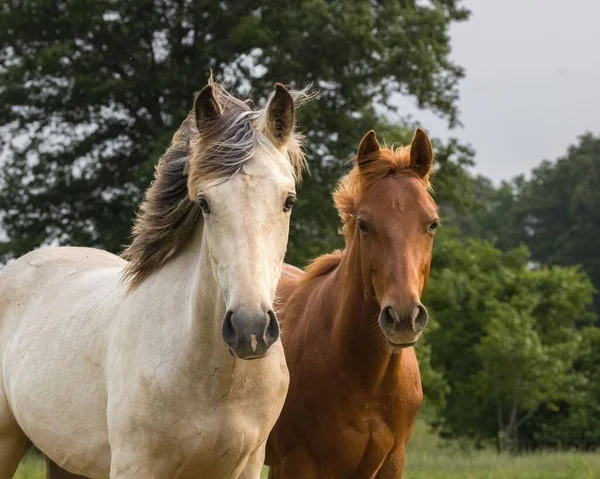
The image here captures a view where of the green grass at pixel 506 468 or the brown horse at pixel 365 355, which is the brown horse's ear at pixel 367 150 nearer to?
the brown horse at pixel 365 355

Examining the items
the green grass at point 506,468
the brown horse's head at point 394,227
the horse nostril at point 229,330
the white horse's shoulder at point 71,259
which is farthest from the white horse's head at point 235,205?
the green grass at point 506,468

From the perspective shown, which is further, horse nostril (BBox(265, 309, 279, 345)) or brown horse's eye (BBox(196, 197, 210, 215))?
brown horse's eye (BBox(196, 197, 210, 215))

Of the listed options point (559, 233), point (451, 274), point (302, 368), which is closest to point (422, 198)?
point (302, 368)

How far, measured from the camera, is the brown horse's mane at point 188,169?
3664 millimetres

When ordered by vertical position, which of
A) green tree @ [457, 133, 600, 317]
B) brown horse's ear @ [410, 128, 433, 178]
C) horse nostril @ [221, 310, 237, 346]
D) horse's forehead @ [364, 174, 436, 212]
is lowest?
horse nostril @ [221, 310, 237, 346]

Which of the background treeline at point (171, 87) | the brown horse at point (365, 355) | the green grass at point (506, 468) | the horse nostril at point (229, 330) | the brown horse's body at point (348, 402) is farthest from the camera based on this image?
the background treeline at point (171, 87)

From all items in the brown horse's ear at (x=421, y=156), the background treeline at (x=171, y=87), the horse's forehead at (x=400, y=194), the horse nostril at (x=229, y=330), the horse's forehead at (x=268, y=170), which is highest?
the background treeline at (x=171, y=87)

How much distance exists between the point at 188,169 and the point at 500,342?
18383mm

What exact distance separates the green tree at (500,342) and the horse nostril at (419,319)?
14578 mm

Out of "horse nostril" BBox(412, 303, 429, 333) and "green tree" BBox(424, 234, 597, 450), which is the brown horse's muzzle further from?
"green tree" BBox(424, 234, 597, 450)

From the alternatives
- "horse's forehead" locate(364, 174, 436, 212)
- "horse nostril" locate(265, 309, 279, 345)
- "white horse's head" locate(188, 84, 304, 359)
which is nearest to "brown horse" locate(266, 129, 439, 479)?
"horse's forehead" locate(364, 174, 436, 212)

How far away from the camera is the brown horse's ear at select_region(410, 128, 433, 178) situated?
492 cm

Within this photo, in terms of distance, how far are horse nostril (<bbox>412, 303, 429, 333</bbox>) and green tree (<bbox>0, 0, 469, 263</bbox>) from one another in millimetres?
11036

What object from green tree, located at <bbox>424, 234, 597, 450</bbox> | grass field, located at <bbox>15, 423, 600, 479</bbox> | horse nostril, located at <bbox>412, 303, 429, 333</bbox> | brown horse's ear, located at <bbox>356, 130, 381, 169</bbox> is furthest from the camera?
green tree, located at <bbox>424, 234, 597, 450</bbox>
